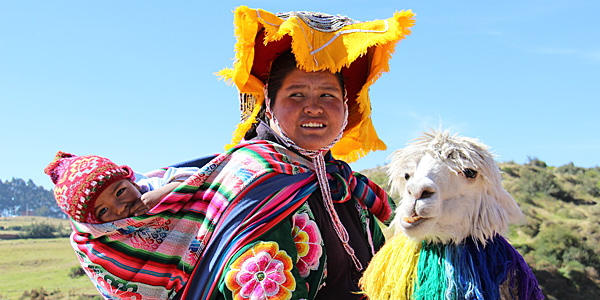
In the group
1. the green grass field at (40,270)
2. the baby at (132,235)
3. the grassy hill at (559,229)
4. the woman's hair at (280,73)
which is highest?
the grassy hill at (559,229)

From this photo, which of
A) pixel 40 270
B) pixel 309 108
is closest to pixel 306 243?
pixel 309 108

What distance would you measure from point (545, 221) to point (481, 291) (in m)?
22.9

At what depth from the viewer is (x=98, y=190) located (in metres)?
2.48

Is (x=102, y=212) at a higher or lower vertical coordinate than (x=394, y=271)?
lower

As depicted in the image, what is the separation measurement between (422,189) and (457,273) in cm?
33

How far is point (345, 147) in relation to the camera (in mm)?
3633

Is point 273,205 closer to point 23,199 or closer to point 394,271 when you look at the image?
point 394,271

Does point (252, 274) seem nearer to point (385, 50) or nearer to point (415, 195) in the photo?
point (415, 195)

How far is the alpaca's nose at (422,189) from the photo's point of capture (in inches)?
78.5

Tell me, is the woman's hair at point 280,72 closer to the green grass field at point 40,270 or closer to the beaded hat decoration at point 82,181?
the beaded hat decoration at point 82,181

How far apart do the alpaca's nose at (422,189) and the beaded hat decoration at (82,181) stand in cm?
138

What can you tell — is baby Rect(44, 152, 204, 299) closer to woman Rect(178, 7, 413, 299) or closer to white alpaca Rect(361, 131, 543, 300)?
woman Rect(178, 7, 413, 299)

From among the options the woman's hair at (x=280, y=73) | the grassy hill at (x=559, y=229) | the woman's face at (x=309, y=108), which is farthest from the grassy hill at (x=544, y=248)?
the woman's face at (x=309, y=108)

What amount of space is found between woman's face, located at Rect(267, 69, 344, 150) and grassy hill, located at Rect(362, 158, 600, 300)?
10.5 metres
